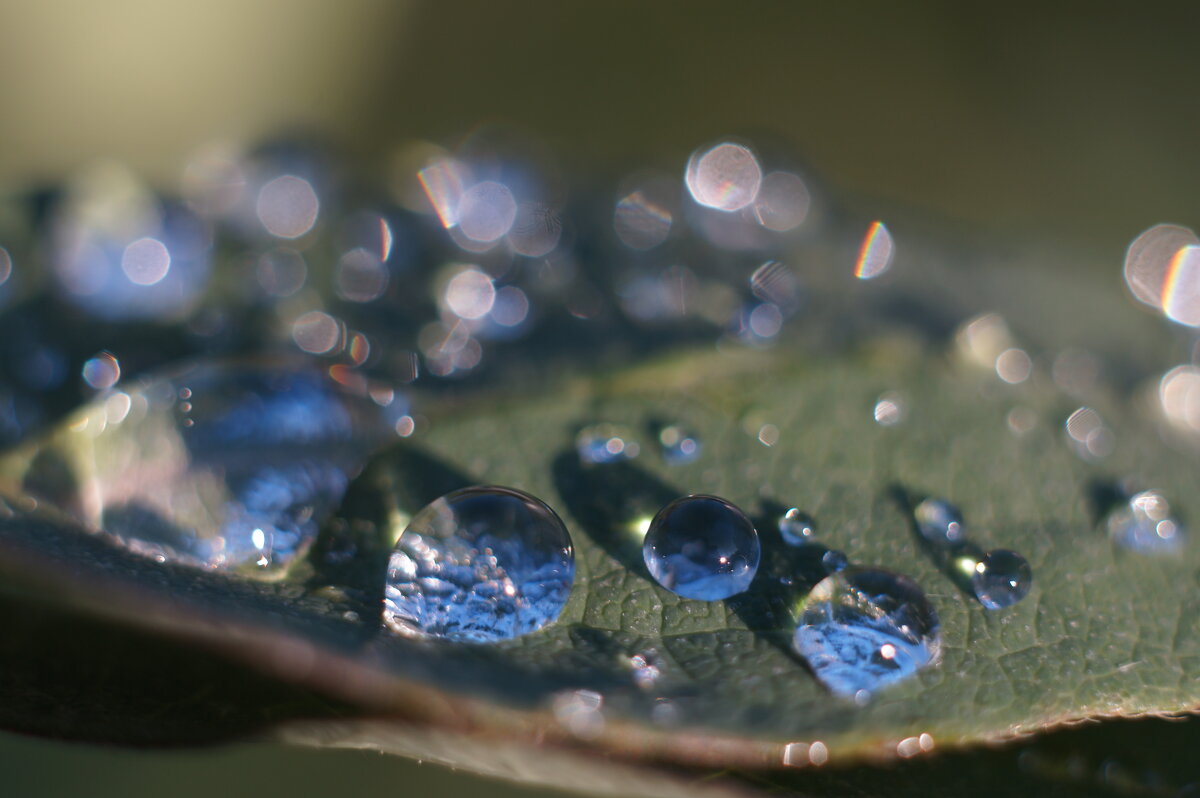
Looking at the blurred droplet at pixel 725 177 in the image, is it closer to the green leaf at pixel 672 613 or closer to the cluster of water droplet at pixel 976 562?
the green leaf at pixel 672 613

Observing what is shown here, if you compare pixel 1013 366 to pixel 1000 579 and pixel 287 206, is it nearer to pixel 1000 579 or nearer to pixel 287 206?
pixel 1000 579

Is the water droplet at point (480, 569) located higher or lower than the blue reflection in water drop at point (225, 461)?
higher

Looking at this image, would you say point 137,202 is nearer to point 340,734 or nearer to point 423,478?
point 423,478

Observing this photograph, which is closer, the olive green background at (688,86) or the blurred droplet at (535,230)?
the blurred droplet at (535,230)

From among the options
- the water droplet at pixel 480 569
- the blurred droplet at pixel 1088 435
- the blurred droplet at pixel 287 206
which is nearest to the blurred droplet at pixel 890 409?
the blurred droplet at pixel 1088 435

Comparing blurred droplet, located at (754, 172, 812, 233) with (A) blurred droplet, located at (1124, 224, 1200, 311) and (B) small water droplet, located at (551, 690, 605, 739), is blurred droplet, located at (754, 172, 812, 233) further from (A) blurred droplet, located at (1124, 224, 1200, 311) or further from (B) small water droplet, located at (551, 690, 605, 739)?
(B) small water droplet, located at (551, 690, 605, 739)

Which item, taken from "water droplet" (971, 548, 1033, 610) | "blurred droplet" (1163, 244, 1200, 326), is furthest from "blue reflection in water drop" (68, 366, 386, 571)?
"blurred droplet" (1163, 244, 1200, 326)
